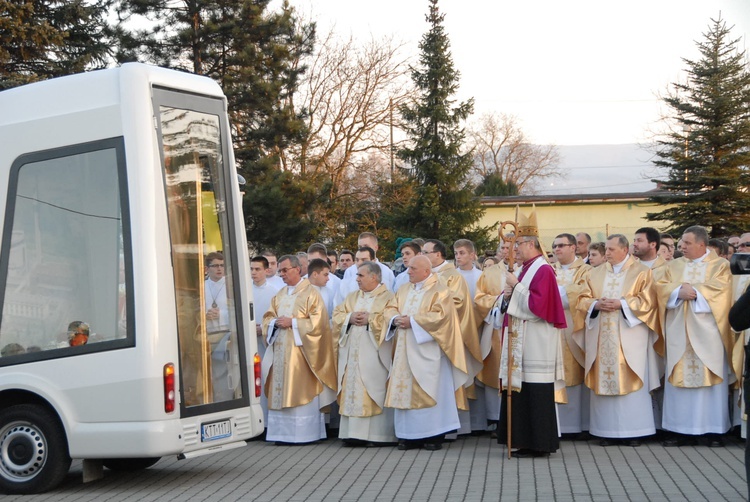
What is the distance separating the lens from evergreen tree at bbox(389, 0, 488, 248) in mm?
30969

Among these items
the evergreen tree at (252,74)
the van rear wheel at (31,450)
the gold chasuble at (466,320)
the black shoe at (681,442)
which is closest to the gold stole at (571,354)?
the gold chasuble at (466,320)

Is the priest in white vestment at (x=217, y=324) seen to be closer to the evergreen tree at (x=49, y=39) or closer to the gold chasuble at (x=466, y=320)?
the gold chasuble at (x=466, y=320)

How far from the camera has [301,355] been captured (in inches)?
450

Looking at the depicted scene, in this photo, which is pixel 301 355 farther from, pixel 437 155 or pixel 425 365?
pixel 437 155

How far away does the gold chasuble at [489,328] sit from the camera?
11.8m

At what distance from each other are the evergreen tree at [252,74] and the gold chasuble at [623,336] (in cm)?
1737

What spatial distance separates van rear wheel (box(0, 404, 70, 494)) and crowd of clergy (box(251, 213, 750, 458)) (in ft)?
11.4

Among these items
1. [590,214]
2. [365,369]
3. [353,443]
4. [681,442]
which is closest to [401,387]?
[365,369]

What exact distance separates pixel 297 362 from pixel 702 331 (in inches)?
172

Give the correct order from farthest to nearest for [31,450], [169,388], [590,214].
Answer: [590,214] < [31,450] < [169,388]

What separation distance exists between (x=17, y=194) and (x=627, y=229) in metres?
30.0

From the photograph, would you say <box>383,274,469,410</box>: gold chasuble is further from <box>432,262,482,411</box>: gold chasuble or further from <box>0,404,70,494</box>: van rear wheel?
<box>0,404,70,494</box>: van rear wheel

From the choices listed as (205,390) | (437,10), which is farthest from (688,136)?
(205,390)

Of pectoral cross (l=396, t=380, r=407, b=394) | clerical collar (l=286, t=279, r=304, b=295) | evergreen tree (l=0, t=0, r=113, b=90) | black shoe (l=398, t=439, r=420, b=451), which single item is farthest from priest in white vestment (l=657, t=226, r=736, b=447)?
evergreen tree (l=0, t=0, r=113, b=90)
